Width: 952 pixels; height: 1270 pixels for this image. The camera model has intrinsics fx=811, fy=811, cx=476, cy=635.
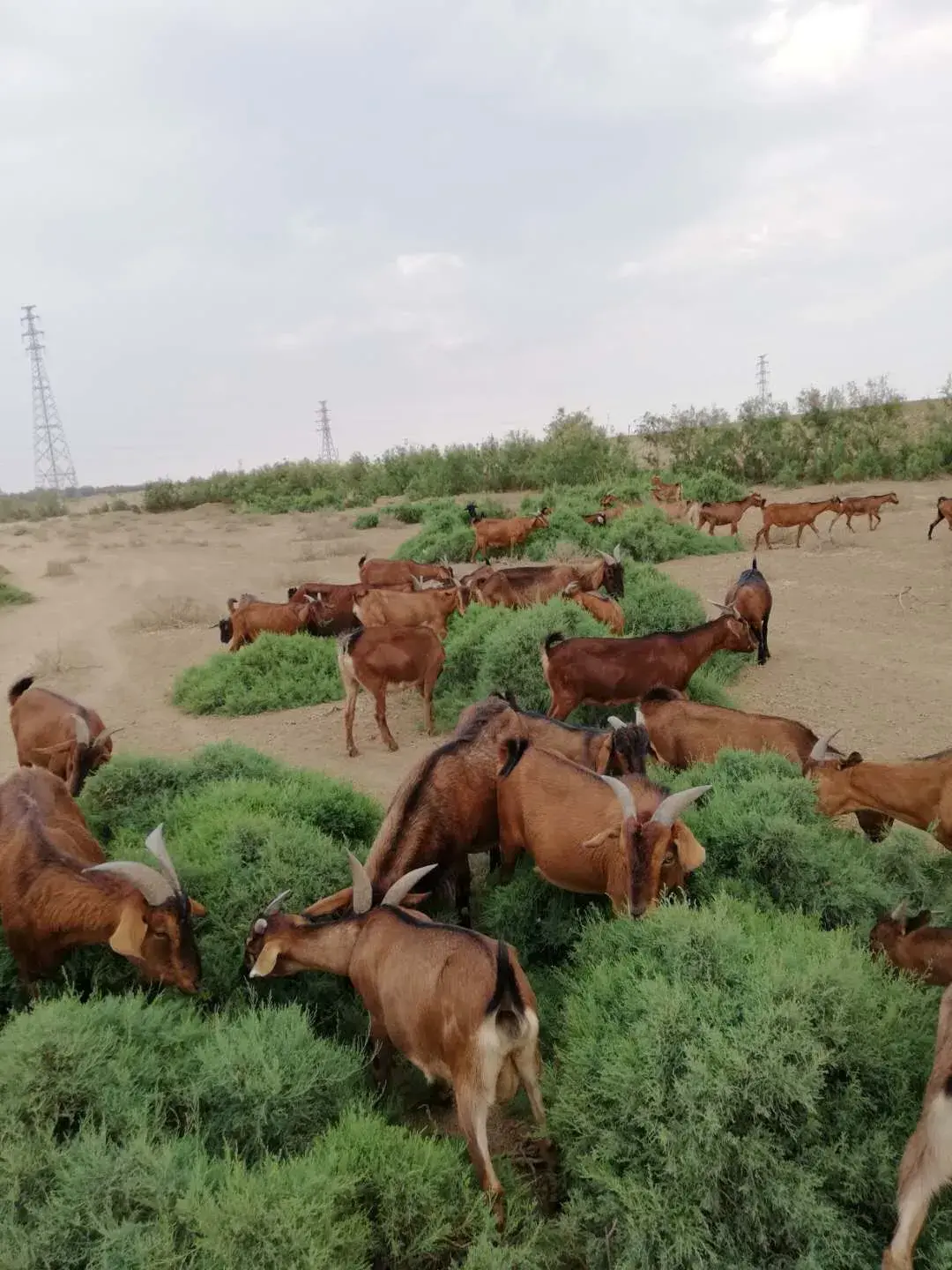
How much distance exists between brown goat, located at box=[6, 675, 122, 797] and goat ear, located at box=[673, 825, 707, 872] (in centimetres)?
528

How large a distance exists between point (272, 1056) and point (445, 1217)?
3.42 feet

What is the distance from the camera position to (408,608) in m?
12.0

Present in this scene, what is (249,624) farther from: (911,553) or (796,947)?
(911,553)

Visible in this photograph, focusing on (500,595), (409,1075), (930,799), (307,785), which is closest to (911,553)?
(500,595)

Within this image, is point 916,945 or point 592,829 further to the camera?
point 592,829

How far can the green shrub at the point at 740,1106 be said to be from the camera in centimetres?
304

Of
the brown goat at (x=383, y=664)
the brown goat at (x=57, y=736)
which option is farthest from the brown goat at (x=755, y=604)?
the brown goat at (x=57, y=736)

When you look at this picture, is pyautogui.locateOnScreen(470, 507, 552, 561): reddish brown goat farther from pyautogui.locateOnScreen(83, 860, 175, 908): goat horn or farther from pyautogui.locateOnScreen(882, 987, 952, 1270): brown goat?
pyautogui.locateOnScreen(882, 987, 952, 1270): brown goat

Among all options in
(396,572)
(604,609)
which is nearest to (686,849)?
(604,609)

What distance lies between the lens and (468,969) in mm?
3656

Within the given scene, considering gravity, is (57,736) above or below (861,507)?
below

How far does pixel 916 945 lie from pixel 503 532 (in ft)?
50.1

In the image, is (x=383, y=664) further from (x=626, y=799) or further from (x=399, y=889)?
(x=626, y=799)

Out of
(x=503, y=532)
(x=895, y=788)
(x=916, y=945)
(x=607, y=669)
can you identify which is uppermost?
(x=503, y=532)
